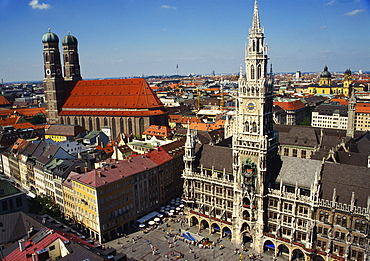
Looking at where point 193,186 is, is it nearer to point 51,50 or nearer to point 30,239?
point 30,239

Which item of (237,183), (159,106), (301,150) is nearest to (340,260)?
(237,183)

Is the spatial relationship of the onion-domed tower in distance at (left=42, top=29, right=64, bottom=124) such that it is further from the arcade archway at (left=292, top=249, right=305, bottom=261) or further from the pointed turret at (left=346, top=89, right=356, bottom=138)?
the arcade archway at (left=292, top=249, right=305, bottom=261)

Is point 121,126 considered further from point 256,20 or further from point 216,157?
point 256,20

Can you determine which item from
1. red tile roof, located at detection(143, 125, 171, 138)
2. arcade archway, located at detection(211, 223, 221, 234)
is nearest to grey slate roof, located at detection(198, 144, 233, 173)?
arcade archway, located at detection(211, 223, 221, 234)

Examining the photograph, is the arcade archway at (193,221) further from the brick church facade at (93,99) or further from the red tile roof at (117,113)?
the red tile roof at (117,113)

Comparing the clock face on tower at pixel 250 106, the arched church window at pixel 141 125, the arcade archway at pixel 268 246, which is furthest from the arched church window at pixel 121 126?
the arcade archway at pixel 268 246

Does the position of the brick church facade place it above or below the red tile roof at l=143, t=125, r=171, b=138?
above
